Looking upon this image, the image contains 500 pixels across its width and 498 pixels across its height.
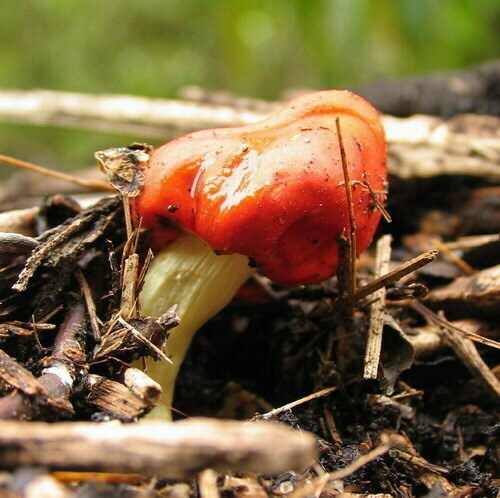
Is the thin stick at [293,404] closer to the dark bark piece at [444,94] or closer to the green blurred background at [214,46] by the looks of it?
the dark bark piece at [444,94]

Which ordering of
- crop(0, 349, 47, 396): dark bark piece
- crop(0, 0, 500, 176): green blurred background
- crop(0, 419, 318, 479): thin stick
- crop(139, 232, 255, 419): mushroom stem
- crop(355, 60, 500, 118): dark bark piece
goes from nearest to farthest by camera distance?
1. crop(0, 419, 318, 479): thin stick
2. crop(0, 349, 47, 396): dark bark piece
3. crop(139, 232, 255, 419): mushroom stem
4. crop(355, 60, 500, 118): dark bark piece
5. crop(0, 0, 500, 176): green blurred background

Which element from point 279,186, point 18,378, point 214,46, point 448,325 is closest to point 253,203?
point 279,186

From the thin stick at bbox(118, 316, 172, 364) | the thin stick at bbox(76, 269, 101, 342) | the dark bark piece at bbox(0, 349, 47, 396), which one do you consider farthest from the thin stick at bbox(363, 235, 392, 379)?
the dark bark piece at bbox(0, 349, 47, 396)

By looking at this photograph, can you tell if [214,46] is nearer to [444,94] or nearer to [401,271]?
[444,94]

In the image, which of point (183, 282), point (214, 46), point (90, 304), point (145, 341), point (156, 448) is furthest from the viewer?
point (214, 46)

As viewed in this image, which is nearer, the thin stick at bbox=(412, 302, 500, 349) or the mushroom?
the mushroom

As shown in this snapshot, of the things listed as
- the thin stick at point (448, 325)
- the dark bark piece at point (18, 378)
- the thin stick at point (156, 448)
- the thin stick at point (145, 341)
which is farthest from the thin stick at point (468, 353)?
the dark bark piece at point (18, 378)

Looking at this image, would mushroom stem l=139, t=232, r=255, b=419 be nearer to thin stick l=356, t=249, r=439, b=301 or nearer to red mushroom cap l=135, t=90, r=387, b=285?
red mushroom cap l=135, t=90, r=387, b=285
